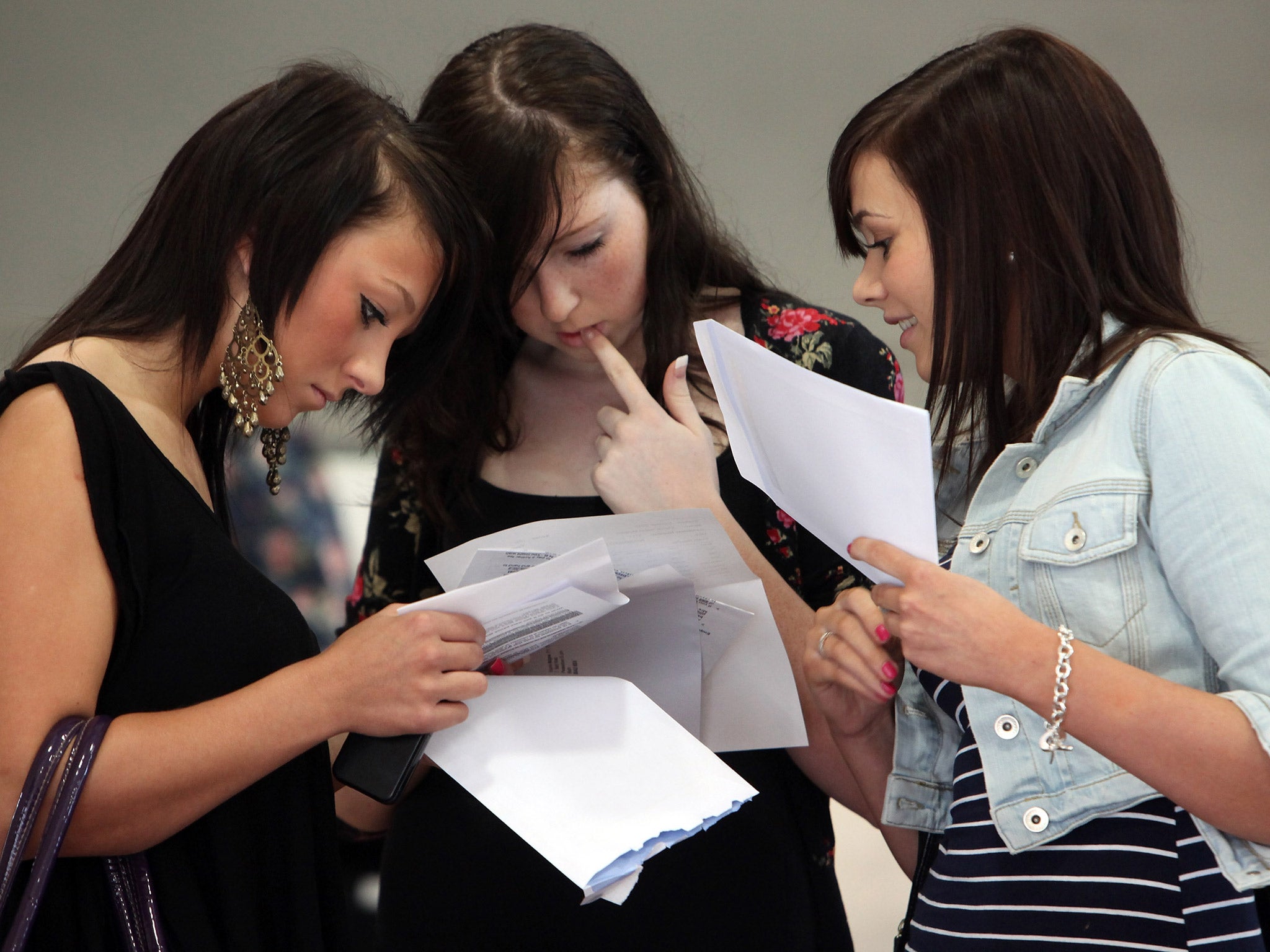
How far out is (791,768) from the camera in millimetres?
1417

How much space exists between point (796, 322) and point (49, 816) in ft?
3.32

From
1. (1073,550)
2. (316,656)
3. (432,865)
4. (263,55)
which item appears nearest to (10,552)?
(316,656)

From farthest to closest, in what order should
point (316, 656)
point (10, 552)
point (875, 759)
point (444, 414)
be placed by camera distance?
point (444, 414), point (875, 759), point (316, 656), point (10, 552)

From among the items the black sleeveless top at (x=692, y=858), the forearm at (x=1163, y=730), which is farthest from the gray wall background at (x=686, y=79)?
the forearm at (x=1163, y=730)

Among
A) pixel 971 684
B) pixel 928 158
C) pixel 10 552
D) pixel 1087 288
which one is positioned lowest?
pixel 971 684

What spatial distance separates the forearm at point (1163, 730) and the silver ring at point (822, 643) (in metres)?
0.29

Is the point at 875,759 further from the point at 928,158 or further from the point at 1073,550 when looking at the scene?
the point at 928,158

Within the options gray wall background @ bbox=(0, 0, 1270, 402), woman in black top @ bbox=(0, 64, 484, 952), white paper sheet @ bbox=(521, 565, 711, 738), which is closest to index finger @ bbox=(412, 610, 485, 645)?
woman in black top @ bbox=(0, 64, 484, 952)

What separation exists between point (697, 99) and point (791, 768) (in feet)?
8.60

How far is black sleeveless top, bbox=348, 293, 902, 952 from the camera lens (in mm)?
1339

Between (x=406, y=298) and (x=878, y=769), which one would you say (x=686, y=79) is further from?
(x=878, y=769)

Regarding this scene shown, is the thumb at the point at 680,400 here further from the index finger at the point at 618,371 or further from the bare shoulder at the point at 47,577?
the bare shoulder at the point at 47,577

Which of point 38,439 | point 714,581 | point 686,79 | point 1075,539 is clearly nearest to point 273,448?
point 38,439

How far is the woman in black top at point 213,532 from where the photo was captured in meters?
0.91
